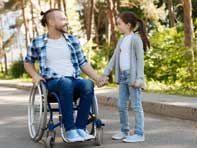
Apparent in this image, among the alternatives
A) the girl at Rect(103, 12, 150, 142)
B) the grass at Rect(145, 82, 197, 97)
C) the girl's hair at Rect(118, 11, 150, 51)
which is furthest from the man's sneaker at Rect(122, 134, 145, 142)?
the grass at Rect(145, 82, 197, 97)

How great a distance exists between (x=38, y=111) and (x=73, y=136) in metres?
1.13

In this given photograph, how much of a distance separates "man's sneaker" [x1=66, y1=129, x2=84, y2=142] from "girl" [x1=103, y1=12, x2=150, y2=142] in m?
0.81

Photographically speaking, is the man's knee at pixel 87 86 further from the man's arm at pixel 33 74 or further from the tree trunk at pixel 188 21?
the tree trunk at pixel 188 21

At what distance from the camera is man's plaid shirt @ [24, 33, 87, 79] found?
6115mm

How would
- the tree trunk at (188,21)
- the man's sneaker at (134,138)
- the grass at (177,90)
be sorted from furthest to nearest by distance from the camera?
the tree trunk at (188,21) < the grass at (177,90) < the man's sneaker at (134,138)

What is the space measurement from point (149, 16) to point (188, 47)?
A: 81.3 ft

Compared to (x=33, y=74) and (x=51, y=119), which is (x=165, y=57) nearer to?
(x=33, y=74)

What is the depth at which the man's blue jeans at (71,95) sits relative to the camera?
567 centimetres

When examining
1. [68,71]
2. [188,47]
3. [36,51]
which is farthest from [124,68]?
[188,47]

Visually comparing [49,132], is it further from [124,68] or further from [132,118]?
[132,118]

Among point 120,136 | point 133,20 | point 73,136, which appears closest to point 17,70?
point 120,136

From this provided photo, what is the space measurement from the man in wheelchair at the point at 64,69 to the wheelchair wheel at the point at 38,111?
0.39ft

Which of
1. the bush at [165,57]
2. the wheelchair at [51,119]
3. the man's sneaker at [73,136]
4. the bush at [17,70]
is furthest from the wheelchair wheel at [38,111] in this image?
the bush at [17,70]

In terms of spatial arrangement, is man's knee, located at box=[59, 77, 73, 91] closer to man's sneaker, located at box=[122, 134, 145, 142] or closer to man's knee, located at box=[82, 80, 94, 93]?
man's knee, located at box=[82, 80, 94, 93]
